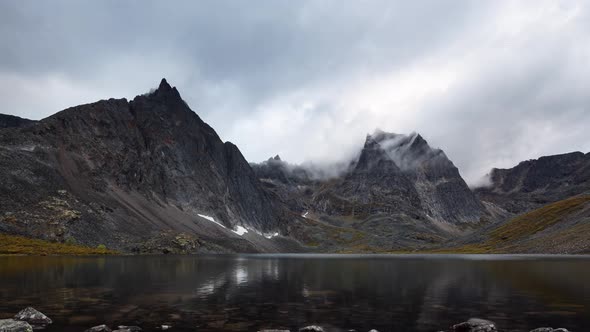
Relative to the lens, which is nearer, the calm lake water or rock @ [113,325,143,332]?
rock @ [113,325,143,332]

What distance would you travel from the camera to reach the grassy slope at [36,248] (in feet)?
474

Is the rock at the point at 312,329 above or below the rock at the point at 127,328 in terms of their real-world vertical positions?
below

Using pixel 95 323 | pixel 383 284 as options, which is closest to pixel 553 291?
pixel 383 284

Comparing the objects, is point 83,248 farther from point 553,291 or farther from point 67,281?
point 553,291

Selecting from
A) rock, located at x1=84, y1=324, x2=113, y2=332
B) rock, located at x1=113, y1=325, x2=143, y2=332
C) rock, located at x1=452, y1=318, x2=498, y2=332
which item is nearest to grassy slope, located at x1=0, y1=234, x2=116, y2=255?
rock, located at x1=113, y1=325, x2=143, y2=332

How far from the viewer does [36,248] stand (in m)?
155

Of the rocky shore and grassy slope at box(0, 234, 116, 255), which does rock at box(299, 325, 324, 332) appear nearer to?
the rocky shore

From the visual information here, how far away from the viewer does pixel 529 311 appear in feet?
125

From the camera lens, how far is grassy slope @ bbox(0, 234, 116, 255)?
14432cm

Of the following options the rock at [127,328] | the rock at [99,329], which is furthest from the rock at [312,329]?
the rock at [99,329]

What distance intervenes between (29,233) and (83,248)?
2475 centimetres

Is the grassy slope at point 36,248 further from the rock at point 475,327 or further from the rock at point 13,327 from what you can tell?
the rock at point 475,327

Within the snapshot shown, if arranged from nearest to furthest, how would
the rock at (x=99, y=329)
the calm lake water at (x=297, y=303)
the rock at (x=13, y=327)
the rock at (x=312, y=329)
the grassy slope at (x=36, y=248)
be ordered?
the rock at (x=13, y=327) < the rock at (x=99, y=329) < the rock at (x=312, y=329) < the calm lake water at (x=297, y=303) < the grassy slope at (x=36, y=248)

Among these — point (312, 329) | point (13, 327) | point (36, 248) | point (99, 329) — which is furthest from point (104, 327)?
point (36, 248)
